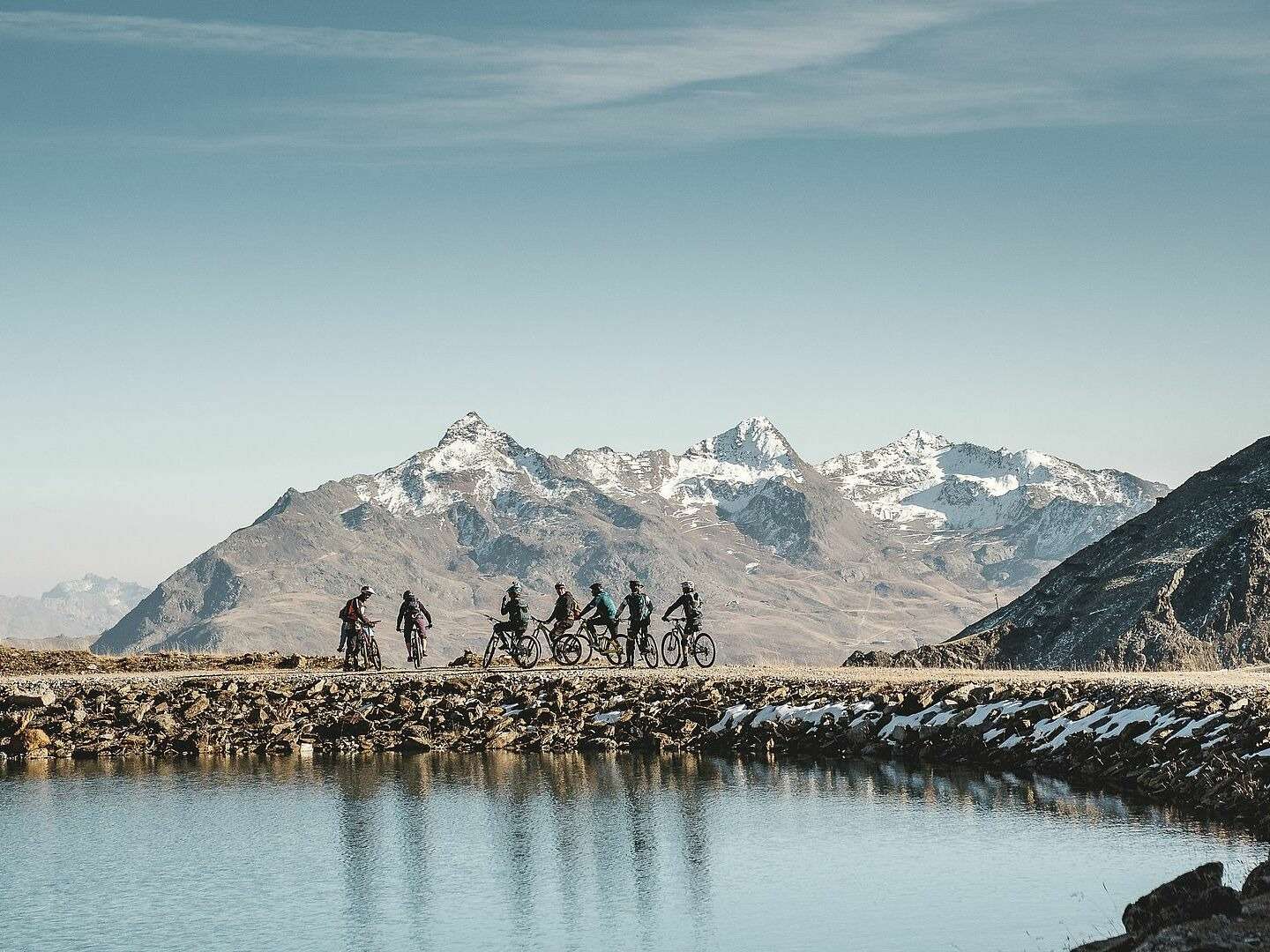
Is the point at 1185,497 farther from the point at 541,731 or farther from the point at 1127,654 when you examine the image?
the point at 541,731

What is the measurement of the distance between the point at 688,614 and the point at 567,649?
4.21m

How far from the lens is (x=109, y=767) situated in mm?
39719

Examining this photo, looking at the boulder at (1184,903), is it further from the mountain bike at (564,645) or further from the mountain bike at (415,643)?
the mountain bike at (415,643)

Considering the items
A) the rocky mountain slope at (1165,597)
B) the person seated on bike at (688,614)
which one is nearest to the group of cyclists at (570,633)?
the person seated on bike at (688,614)

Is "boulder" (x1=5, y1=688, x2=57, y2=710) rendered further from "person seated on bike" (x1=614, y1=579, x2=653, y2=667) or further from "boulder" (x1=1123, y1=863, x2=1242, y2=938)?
"boulder" (x1=1123, y1=863, x2=1242, y2=938)

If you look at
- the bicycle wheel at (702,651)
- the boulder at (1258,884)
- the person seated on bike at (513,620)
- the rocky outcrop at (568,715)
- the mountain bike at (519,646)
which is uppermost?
the person seated on bike at (513,620)

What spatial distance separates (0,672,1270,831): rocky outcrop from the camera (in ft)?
120

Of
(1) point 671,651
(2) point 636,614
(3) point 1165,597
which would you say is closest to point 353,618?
(2) point 636,614

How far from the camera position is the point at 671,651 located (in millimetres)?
48250

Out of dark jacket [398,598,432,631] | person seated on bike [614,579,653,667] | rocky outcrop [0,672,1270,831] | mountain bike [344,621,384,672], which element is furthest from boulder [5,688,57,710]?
person seated on bike [614,579,653,667]

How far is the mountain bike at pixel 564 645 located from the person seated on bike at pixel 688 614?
3.12 meters

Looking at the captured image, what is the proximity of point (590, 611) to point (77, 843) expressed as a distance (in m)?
23.1

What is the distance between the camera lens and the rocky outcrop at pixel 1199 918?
14.0 meters

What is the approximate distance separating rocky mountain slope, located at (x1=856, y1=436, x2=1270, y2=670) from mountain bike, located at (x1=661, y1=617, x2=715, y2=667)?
64.1 feet
